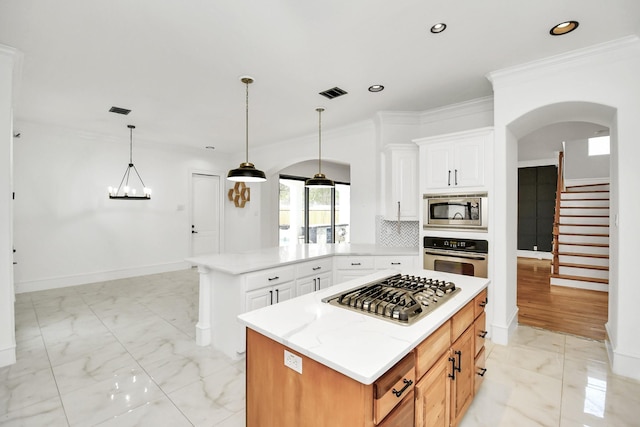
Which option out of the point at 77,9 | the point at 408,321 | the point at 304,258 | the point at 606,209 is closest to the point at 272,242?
the point at 304,258

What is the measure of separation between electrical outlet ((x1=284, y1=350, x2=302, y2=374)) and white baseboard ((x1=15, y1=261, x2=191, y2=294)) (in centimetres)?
578

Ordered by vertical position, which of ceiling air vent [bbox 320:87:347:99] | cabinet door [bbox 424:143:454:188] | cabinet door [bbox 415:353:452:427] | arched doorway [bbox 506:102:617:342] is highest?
ceiling air vent [bbox 320:87:347:99]

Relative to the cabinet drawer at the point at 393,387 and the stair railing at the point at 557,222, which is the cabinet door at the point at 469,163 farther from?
the stair railing at the point at 557,222

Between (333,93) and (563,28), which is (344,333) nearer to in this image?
(563,28)

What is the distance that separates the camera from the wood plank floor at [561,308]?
3.45m

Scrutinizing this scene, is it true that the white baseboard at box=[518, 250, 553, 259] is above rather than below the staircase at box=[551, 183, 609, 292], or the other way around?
below

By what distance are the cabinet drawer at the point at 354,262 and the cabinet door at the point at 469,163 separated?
135 centimetres

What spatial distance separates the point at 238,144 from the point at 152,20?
4.22 metres

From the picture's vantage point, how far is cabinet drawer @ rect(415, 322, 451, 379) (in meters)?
1.33

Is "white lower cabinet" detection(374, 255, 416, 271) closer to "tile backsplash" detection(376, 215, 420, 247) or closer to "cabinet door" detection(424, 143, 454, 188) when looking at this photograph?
"tile backsplash" detection(376, 215, 420, 247)

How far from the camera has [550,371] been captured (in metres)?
2.54

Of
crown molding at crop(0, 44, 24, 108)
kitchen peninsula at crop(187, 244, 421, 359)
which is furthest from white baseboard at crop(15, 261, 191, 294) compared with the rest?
kitchen peninsula at crop(187, 244, 421, 359)

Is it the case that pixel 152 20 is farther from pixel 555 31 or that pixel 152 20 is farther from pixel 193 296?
pixel 193 296

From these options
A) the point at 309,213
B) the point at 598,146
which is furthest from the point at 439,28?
the point at 598,146
